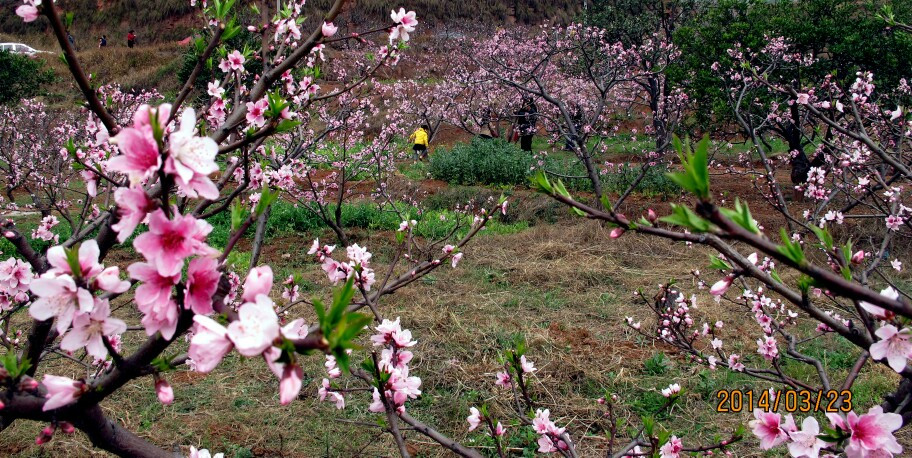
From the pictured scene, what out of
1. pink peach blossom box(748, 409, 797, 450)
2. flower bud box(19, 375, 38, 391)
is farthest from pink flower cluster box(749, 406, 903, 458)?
flower bud box(19, 375, 38, 391)

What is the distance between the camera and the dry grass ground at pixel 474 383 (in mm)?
3143

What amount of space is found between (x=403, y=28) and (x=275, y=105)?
2.68 feet

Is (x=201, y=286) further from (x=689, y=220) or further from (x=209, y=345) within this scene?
(x=689, y=220)

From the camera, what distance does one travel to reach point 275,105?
1.23 meters

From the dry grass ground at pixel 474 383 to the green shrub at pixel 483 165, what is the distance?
6038 mm

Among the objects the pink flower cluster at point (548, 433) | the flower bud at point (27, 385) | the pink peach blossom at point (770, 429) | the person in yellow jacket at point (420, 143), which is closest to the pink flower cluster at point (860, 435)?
the pink peach blossom at point (770, 429)

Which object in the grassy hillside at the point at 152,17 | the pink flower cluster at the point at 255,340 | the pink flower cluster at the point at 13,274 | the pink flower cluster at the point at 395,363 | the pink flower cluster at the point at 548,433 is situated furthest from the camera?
the grassy hillside at the point at 152,17

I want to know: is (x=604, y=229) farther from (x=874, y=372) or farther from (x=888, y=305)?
(x=888, y=305)

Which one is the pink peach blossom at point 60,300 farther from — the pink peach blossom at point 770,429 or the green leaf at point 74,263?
the pink peach blossom at point 770,429

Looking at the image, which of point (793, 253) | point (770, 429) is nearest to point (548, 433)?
point (770, 429)

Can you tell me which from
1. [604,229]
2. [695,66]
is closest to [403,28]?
[604,229]

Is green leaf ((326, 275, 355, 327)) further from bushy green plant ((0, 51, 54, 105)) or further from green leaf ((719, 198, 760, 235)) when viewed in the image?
bushy green plant ((0, 51, 54, 105))

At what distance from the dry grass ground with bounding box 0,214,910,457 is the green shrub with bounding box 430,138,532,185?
6.04 metres

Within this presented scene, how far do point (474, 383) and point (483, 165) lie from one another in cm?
856
